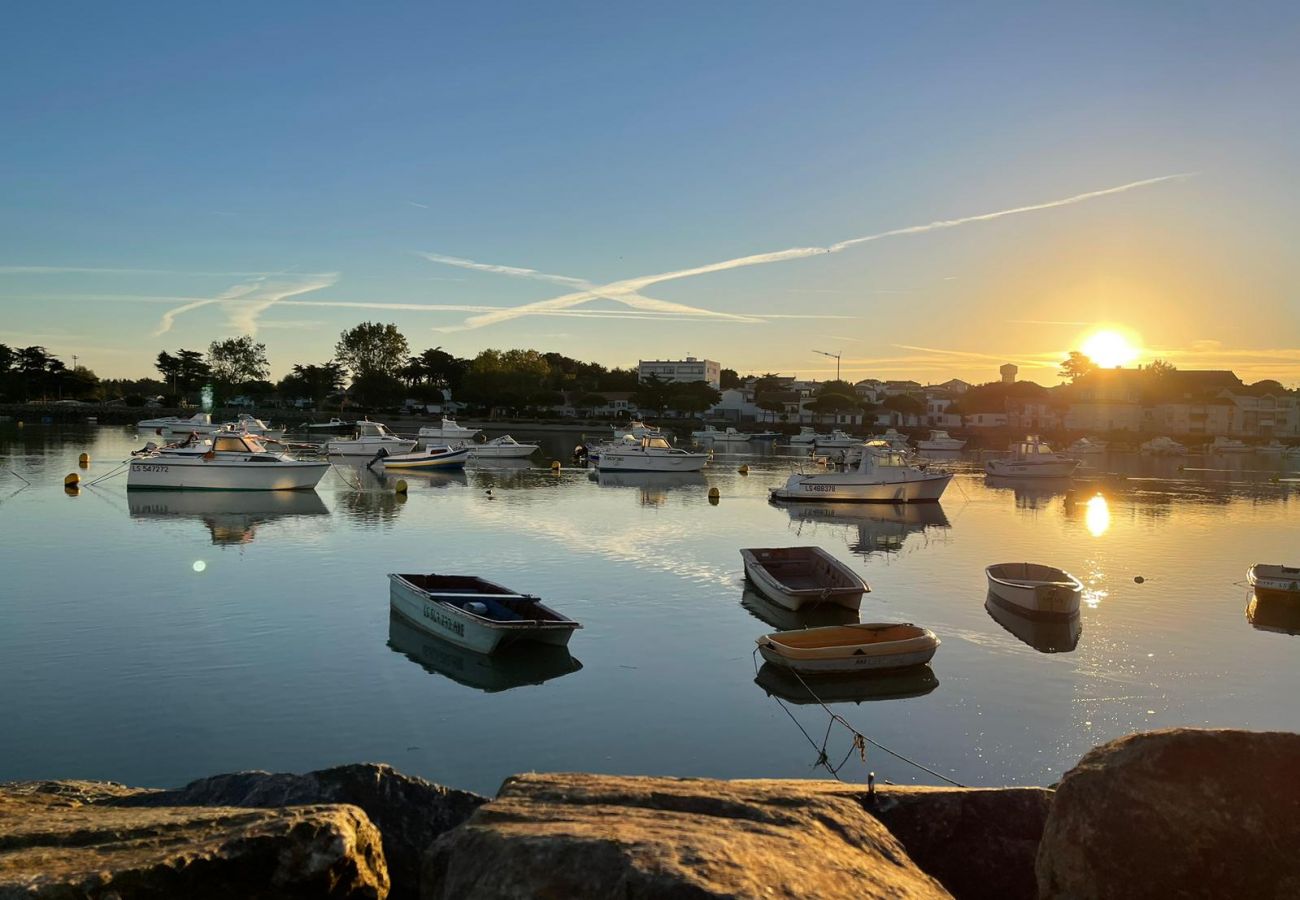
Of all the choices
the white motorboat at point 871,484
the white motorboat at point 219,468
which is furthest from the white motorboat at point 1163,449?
the white motorboat at point 219,468

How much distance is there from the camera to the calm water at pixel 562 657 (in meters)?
13.3

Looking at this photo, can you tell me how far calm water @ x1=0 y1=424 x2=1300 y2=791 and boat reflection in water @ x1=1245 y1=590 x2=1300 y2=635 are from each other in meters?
0.34

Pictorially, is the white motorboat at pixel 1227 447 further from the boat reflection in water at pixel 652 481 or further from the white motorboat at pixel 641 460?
the white motorboat at pixel 641 460

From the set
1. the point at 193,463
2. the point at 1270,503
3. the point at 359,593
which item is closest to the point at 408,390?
the point at 193,463

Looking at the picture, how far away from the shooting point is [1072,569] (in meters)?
30.4

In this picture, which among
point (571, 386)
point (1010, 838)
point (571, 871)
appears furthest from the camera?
point (571, 386)

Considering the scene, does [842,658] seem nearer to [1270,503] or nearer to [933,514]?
[933,514]

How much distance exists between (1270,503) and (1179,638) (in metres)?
40.8

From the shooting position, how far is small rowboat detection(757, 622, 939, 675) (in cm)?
1658

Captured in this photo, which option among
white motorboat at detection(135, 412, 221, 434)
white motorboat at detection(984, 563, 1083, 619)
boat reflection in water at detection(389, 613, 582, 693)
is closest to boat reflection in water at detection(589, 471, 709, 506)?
white motorboat at detection(984, 563, 1083, 619)

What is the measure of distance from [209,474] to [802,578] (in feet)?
109

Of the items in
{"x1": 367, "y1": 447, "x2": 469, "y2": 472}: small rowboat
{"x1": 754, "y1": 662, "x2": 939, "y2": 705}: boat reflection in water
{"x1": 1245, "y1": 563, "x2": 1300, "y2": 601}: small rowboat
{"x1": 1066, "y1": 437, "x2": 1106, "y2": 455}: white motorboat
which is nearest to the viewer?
{"x1": 754, "y1": 662, "x2": 939, "y2": 705}: boat reflection in water

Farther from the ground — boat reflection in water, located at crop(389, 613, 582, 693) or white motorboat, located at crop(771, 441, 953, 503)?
white motorboat, located at crop(771, 441, 953, 503)

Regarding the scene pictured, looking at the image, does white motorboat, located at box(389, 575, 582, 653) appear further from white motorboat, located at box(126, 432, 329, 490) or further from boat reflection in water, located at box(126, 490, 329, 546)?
white motorboat, located at box(126, 432, 329, 490)
